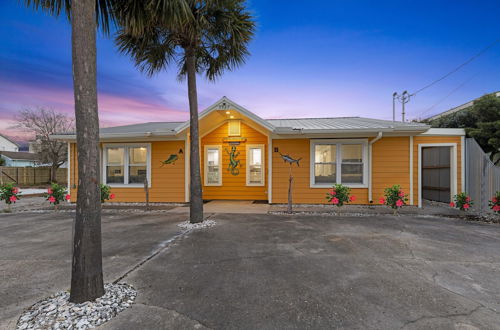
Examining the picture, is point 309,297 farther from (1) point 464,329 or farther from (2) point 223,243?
(2) point 223,243

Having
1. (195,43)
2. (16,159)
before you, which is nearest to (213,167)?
(195,43)

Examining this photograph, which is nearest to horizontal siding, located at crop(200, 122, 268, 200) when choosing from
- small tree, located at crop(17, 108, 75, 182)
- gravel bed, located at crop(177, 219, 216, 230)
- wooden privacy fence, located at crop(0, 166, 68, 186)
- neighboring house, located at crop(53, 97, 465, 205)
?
neighboring house, located at crop(53, 97, 465, 205)

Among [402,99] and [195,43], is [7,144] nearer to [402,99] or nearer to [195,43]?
[195,43]

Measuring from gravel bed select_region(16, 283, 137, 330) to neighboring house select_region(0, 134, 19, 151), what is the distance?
55.7 m

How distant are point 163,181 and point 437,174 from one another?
11.4 m

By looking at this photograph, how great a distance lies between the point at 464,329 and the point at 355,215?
524 centimetres

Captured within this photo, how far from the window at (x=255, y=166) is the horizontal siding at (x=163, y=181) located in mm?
2823

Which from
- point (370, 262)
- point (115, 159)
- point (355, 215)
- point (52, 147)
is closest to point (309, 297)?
point (370, 262)

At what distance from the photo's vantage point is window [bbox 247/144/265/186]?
9531 mm

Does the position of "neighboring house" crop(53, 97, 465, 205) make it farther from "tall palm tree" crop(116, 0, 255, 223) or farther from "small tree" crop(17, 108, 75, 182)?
"small tree" crop(17, 108, 75, 182)

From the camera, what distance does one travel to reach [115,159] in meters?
9.13

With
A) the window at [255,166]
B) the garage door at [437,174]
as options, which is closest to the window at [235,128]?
the window at [255,166]

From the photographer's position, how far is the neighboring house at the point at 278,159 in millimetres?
7609

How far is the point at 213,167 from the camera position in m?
9.82
